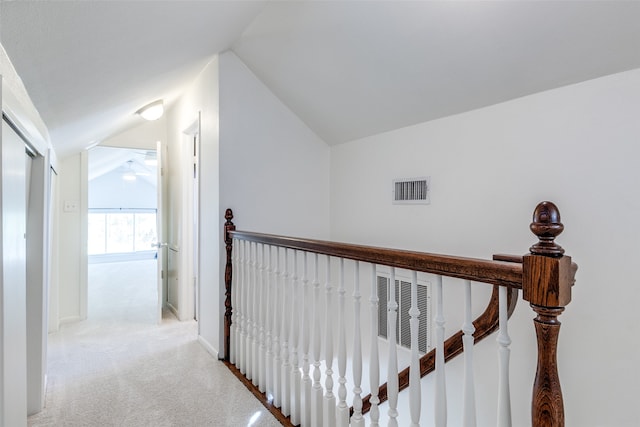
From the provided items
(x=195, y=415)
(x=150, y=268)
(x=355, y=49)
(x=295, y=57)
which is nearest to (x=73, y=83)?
(x=295, y=57)

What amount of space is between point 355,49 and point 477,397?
6.96 ft

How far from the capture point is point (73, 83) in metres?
1.67

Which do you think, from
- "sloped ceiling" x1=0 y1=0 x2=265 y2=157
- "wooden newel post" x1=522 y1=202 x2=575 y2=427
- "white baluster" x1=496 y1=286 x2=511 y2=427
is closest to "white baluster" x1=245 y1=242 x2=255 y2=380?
"sloped ceiling" x1=0 y1=0 x2=265 y2=157

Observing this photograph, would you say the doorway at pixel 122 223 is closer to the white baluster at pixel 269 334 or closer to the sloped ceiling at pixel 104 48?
the sloped ceiling at pixel 104 48

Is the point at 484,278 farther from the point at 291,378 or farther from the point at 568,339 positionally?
the point at 291,378

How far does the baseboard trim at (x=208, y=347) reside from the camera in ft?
8.52

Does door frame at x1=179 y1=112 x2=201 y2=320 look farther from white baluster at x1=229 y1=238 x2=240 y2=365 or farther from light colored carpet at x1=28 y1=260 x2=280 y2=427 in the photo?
white baluster at x1=229 y1=238 x2=240 y2=365

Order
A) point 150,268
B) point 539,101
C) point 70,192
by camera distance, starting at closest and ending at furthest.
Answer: point 539,101 → point 70,192 → point 150,268

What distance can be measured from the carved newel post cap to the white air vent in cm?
143

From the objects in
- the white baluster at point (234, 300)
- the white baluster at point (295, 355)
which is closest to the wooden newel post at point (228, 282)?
the white baluster at point (234, 300)

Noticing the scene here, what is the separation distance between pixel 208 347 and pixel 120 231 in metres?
7.70

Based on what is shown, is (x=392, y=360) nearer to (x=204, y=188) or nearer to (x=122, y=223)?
(x=204, y=188)

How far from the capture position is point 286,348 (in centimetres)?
186

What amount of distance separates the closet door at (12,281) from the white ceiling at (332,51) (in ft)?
1.17
